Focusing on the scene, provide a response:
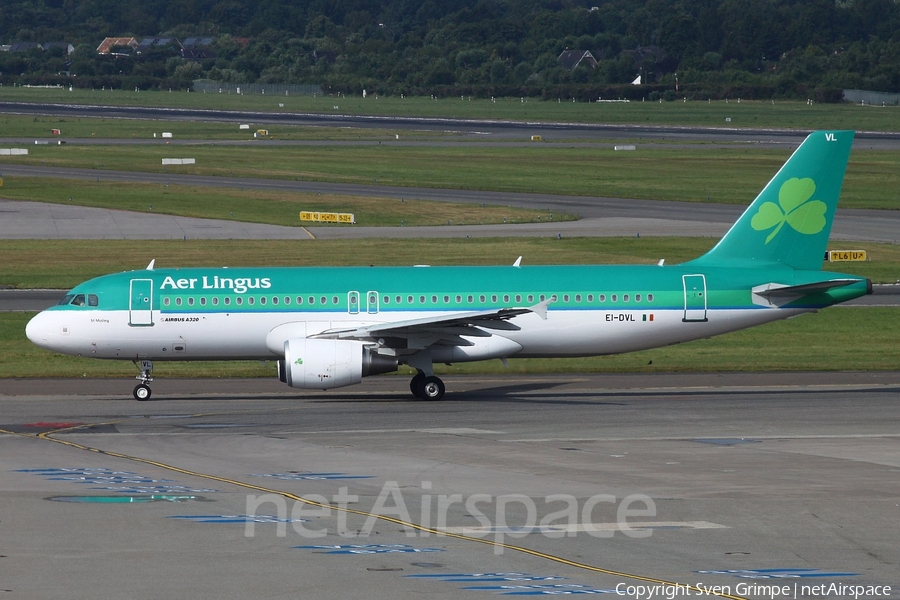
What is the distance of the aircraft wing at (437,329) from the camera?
Answer: 33812 mm

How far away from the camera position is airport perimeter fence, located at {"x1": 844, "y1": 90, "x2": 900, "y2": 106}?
17981 centimetres

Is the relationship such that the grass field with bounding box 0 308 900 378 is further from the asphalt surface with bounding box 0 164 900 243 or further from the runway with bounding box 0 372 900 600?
the asphalt surface with bounding box 0 164 900 243

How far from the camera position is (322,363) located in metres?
33.5

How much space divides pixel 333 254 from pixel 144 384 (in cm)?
2793

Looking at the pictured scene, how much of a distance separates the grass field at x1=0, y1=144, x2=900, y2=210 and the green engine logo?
47.1 meters

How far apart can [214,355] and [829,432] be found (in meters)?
17.3

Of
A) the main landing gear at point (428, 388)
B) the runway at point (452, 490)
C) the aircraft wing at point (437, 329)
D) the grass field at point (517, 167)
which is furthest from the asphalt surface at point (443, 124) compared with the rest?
the runway at point (452, 490)

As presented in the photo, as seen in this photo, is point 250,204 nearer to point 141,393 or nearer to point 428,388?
point 141,393

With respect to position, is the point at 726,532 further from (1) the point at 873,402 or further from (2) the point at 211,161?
(2) the point at 211,161

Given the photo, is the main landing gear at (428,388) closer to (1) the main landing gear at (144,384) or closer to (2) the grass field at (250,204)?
(1) the main landing gear at (144,384)

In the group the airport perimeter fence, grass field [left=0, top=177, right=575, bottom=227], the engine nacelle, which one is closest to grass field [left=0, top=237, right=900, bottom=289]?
grass field [left=0, top=177, right=575, bottom=227]

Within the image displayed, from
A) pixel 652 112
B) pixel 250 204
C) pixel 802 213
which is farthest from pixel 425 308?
pixel 652 112

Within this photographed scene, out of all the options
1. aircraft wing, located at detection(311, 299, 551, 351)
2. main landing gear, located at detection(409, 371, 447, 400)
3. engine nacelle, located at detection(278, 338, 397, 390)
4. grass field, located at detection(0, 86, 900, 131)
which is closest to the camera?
engine nacelle, located at detection(278, 338, 397, 390)

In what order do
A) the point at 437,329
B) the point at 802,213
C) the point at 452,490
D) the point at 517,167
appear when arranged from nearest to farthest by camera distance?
1. the point at 452,490
2. the point at 437,329
3. the point at 802,213
4. the point at 517,167
